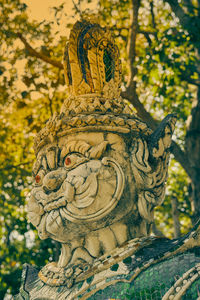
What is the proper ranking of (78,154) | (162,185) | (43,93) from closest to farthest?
(78,154), (162,185), (43,93)

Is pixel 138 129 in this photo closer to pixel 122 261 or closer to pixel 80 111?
pixel 80 111

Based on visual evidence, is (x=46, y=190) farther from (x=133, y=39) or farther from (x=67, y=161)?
(x=133, y=39)

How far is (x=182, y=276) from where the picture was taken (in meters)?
3.43

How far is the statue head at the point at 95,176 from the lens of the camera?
13.7ft

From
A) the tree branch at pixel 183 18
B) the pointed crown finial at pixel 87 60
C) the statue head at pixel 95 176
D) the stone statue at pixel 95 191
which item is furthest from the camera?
the tree branch at pixel 183 18

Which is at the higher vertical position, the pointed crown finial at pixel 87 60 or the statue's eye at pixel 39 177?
the pointed crown finial at pixel 87 60

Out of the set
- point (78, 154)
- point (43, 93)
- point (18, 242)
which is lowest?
point (18, 242)

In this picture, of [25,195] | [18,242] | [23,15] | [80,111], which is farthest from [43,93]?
[80,111]

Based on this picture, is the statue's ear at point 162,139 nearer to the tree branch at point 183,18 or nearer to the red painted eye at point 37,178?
the red painted eye at point 37,178

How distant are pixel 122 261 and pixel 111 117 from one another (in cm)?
146

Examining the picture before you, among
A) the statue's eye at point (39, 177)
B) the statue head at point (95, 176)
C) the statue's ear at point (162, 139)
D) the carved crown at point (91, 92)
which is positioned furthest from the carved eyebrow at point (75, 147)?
the statue's ear at point (162, 139)

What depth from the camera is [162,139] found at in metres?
4.64

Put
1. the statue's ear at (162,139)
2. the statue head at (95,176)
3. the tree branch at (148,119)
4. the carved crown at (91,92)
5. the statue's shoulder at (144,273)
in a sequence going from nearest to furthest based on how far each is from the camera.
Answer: the statue's shoulder at (144,273) < the statue head at (95,176) < the carved crown at (91,92) < the statue's ear at (162,139) < the tree branch at (148,119)

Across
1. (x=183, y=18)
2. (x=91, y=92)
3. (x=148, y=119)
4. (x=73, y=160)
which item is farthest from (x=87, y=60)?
(x=148, y=119)
